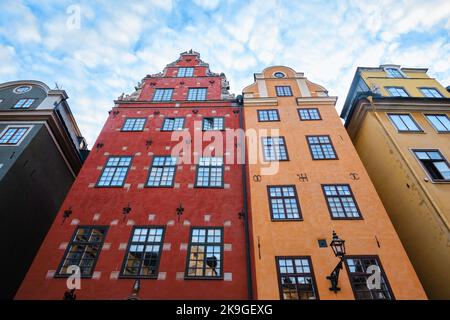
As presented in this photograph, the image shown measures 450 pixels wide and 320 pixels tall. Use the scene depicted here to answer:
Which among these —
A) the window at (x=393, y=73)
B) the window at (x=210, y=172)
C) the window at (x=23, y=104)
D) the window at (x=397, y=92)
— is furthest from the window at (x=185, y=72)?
the window at (x=393, y=73)

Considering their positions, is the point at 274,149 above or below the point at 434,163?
above

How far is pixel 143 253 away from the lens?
11180mm

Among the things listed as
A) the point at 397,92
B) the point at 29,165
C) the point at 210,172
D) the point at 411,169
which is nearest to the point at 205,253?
the point at 210,172

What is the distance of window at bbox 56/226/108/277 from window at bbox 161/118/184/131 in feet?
23.5

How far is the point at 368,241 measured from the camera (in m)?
10.6

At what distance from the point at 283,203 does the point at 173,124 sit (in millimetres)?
8844

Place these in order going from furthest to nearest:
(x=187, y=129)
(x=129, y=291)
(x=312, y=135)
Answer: (x=187, y=129) → (x=312, y=135) → (x=129, y=291)

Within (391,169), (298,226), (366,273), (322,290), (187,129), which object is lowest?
(322,290)

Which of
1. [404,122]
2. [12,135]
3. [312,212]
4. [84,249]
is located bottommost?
[84,249]

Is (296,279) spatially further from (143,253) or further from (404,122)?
(404,122)

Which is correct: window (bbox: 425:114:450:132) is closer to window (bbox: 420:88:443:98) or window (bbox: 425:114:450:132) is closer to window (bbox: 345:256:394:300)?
window (bbox: 420:88:443:98)
